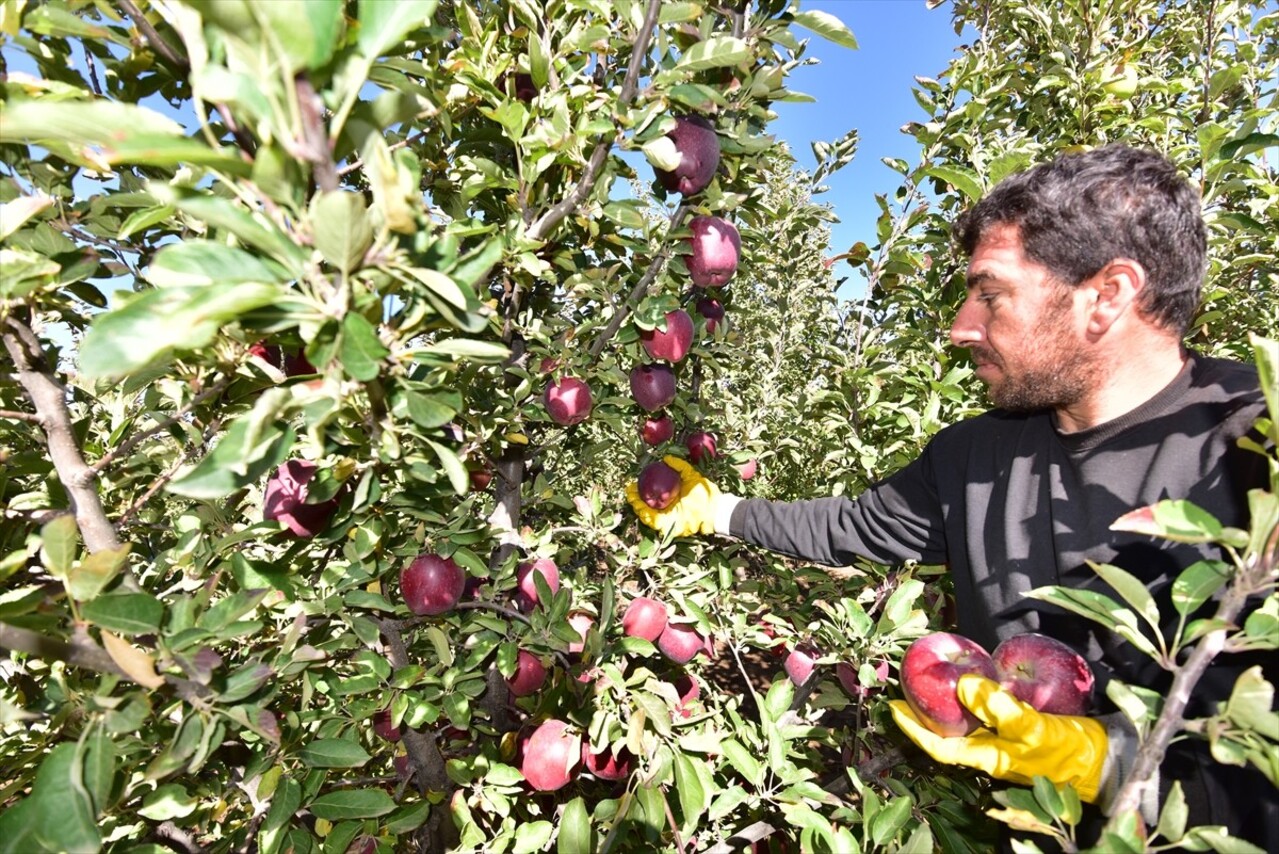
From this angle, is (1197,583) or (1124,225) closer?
(1197,583)

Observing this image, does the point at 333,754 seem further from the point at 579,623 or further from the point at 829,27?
the point at 829,27

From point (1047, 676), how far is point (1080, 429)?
68 centimetres

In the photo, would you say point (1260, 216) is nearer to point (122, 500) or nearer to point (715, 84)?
point (715, 84)

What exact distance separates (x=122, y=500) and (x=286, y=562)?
2.55 ft

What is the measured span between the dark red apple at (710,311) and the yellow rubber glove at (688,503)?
527 mm

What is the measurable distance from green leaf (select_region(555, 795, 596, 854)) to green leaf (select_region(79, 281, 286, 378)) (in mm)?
998

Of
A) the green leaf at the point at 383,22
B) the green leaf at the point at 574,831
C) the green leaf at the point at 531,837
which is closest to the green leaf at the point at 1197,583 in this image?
the green leaf at the point at 574,831

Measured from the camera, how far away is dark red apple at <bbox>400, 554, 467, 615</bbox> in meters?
1.42

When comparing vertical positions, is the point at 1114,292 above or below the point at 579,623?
above

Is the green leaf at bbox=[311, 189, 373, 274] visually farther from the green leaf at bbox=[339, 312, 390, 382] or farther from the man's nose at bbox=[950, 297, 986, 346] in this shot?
the man's nose at bbox=[950, 297, 986, 346]

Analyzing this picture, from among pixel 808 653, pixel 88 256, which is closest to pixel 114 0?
pixel 88 256

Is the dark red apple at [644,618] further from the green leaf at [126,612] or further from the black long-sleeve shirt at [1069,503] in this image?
the green leaf at [126,612]

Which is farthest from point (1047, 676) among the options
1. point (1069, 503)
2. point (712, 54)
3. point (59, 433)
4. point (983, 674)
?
point (59, 433)

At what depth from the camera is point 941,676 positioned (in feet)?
4.31
